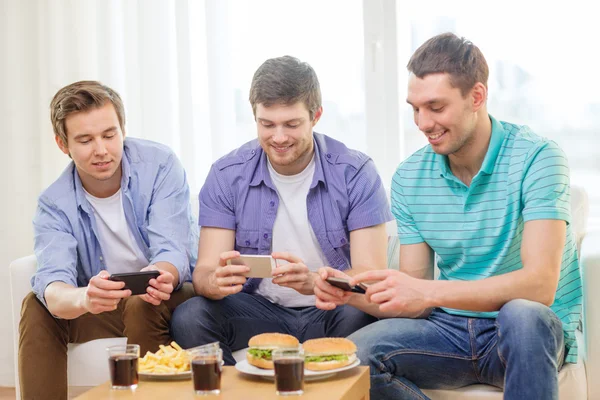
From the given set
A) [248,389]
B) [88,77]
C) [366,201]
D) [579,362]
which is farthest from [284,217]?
[88,77]

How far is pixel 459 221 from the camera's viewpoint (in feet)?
7.95

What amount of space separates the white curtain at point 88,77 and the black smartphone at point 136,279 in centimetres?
146

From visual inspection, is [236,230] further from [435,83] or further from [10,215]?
[10,215]

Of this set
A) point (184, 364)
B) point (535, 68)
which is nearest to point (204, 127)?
point (535, 68)

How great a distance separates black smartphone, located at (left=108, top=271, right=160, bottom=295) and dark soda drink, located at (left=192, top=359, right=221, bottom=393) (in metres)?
0.63

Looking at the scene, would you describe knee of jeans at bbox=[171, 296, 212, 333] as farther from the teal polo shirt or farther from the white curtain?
the white curtain

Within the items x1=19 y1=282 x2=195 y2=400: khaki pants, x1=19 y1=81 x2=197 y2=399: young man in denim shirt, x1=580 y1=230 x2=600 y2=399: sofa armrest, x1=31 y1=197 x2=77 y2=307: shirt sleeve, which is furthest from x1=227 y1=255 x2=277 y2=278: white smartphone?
x1=580 y1=230 x2=600 y2=399: sofa armrest

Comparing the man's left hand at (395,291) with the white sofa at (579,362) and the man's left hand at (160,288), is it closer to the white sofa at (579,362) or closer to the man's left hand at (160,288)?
the white sofa at (579,362)

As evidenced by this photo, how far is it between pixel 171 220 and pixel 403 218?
2.74 ft

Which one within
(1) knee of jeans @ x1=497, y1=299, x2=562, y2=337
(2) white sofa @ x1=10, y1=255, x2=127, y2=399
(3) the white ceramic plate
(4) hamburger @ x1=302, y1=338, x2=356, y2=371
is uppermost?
(1) knee of jeans @ x1=497, y1=299, x2=562, y2=337

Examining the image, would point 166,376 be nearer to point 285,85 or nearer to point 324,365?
point 324,365

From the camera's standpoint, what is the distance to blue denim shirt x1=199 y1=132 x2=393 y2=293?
2.72 meters

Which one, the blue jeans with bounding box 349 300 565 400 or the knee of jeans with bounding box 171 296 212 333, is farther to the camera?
the knee of jeans with bounding box 171 296 212 333

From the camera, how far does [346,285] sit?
2.22 metres
